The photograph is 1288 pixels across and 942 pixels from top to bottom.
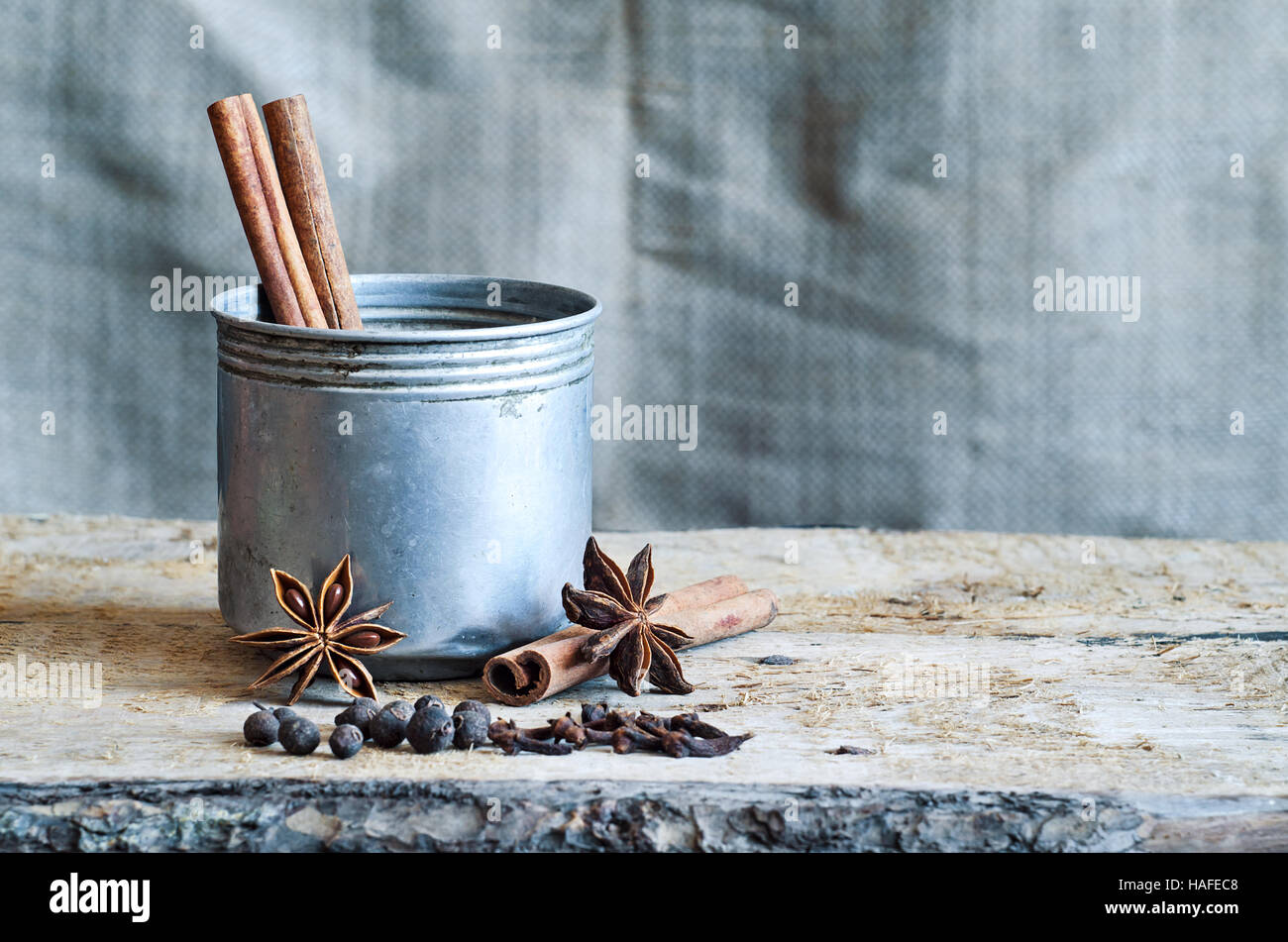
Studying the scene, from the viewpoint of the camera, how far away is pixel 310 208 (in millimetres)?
1706

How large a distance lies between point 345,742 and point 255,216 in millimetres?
606

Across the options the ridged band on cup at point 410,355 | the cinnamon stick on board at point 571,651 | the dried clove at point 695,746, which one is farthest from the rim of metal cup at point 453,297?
the dried clove at point 695,746

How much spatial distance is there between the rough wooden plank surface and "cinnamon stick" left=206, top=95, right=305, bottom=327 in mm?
421

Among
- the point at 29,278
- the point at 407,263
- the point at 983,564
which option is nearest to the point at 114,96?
the point at 29,278

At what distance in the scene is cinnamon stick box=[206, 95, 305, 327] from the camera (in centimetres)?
163

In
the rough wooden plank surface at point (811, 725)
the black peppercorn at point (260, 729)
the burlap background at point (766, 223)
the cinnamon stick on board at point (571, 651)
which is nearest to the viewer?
the rough wooden plank surface at point (811, 725)

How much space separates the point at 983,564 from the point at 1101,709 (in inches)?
23.3

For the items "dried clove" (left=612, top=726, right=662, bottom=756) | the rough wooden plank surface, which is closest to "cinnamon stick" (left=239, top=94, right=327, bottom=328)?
the rough wooden plank surface

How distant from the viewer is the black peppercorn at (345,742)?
1416mm

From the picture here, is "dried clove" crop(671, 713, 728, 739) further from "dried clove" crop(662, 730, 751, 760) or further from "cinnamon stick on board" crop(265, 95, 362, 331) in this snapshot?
"cinnamon stick on board" crop(265, 95, 362, 331)

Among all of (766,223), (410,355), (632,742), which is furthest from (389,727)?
(766,223)

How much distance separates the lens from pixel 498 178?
233 cm

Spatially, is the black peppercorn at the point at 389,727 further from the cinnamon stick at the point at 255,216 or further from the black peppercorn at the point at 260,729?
the cinnamon stick at the point at 255,216

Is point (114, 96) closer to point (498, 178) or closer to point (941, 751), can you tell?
point (498, 178)
